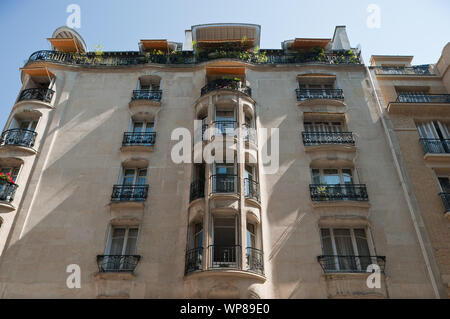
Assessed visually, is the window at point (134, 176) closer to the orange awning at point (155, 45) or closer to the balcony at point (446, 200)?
the orange awning at point (155, 45)

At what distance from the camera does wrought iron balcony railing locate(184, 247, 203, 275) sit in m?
10.5

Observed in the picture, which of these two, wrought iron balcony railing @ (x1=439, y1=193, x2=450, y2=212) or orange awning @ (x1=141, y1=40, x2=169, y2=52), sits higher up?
orange awning @ (x1=141, y1=40, x2=169, y2=52)

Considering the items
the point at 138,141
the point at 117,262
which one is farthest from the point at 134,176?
the point at 117,262

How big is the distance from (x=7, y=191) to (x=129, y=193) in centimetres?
452

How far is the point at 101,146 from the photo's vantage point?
45.6 ft

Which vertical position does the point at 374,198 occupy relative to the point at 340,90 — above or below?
below

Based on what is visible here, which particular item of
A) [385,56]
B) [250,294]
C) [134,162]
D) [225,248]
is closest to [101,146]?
[134,162]

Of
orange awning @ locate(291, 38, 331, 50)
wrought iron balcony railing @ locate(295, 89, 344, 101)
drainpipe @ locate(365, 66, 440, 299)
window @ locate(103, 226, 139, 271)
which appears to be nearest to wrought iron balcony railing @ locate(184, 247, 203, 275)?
window @ locate(103, 226, 139, 271)

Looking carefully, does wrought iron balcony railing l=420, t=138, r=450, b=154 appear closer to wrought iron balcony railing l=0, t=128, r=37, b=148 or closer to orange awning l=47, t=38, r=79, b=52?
wrought iron balcony railing l=0, t=128, r=37, b=148

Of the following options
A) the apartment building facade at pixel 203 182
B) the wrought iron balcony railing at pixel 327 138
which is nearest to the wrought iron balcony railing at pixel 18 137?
the apartment building facade at pixel 203 182

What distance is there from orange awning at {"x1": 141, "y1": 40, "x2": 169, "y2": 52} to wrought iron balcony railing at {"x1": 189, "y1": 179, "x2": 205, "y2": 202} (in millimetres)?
9017

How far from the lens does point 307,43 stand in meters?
17.5
